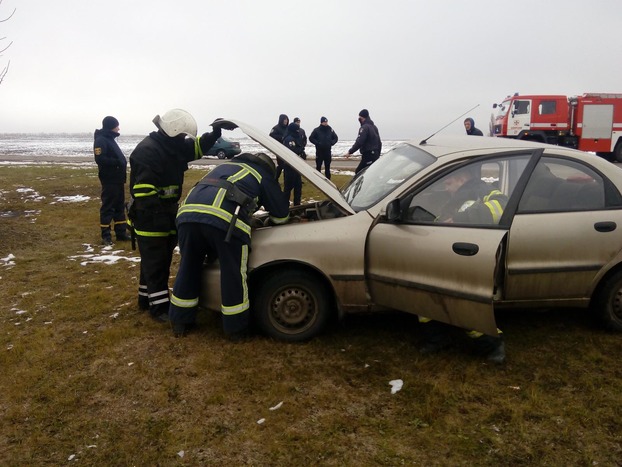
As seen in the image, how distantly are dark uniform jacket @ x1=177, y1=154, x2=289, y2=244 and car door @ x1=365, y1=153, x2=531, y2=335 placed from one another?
0.85 metres

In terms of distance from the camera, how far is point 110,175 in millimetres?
7273

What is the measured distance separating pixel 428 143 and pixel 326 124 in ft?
24.0

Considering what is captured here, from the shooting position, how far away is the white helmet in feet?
13.4

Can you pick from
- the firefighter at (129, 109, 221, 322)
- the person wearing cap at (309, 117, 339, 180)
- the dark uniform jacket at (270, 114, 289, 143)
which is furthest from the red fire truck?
the firefighter at (129, 109, 221, 322)

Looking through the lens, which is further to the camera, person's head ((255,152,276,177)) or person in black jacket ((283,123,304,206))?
person in black jacket ((283,123,304,206))

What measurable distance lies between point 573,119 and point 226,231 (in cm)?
2005

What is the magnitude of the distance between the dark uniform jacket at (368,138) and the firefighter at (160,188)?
6129 millimetres

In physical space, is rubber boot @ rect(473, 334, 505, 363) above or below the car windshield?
below

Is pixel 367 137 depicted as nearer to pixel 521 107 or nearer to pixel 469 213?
pixel 469 213

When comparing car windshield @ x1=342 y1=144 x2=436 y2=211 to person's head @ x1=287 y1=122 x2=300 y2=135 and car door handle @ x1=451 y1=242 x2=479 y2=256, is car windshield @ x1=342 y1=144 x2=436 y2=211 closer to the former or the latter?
car door handle @ x1=451 y1=242 x2=479 y2=256

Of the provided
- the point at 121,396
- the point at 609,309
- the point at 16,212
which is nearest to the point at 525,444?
the point at 609,309

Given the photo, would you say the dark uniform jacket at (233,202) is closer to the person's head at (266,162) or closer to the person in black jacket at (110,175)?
the person's head at (266,162)

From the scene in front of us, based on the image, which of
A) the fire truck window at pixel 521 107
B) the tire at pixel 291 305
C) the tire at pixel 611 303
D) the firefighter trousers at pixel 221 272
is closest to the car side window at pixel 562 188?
the tire at pixel 611 303

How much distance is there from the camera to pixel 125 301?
4742 millimetres
